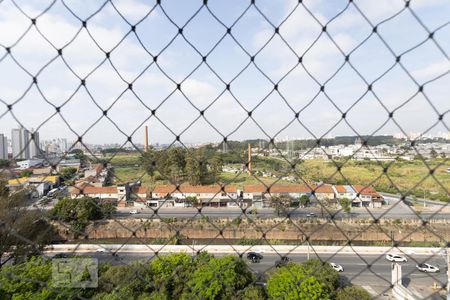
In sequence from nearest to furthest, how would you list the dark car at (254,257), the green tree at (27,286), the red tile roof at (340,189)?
the green tree at (27,286)
the dark car at (254,257)
the red tile roof at (340,189)

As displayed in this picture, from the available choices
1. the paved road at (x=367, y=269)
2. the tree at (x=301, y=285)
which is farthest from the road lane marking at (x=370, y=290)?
the tree at (x=301, y=285)

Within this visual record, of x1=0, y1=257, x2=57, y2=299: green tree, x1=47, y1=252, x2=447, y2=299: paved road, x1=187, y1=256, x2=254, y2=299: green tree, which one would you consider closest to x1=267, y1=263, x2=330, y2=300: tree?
x1=187, y1=256, x2=254, y2=299: green tree

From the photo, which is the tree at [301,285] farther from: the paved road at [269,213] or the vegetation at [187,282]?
the paved road at [269,213]

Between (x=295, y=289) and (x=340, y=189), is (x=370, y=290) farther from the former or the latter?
(x=340, y=189)

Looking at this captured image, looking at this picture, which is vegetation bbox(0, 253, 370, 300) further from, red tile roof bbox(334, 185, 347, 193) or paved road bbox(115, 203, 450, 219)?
red tile roof bbox(334, 185, 347, 193)

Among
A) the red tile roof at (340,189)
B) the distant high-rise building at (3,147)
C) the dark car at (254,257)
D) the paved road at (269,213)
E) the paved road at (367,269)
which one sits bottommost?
the paved road at (367,269)

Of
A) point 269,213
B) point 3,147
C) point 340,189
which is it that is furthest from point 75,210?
point 340,189

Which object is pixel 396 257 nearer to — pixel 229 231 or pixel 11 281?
pixel 229 231

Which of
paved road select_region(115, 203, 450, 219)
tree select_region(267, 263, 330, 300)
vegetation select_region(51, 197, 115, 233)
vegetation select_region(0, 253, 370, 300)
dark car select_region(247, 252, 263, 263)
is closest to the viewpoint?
vegetation select_region(0, 253, 370, 300)
